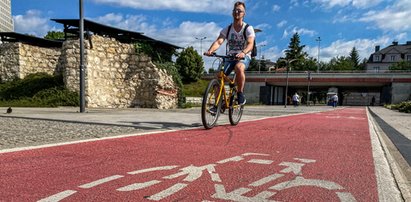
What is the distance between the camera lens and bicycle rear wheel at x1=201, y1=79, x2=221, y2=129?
623cm

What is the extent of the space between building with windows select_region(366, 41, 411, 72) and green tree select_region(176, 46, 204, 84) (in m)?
86.7

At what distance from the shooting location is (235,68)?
661 cm

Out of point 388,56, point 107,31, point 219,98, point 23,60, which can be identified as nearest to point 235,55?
point 219,98

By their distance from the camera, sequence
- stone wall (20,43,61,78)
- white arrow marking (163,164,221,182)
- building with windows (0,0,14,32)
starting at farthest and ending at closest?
building with windows (0,0,14,32) → stone wall (20,43,61,78) → white arrow marking (163,164,221,182)

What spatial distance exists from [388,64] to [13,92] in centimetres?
12602

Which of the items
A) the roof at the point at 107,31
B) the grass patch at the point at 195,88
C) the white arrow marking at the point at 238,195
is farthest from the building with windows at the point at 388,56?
the white arrow marking at the point at 238,195

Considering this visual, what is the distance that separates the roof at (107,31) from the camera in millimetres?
16562

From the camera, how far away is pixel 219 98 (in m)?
6.61

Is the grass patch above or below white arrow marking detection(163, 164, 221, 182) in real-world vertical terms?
above

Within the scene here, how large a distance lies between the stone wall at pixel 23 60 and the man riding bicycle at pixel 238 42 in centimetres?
1319

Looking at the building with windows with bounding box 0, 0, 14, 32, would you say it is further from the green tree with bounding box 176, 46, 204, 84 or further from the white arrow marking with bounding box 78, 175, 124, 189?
the white arrow marking with bounding box 78, 175, 124, 189

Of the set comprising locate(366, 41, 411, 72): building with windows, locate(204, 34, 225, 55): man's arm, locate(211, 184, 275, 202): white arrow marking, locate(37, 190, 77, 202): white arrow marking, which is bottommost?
locate(211, 184, 275, 202): white arrow marking

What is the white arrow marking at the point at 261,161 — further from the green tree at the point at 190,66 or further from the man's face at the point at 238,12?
the green tree at the point at 190,66

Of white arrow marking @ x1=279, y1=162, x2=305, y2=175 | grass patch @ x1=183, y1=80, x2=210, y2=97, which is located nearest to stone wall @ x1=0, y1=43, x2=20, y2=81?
white arrow marking @ x1=279, y1=162, x2=305, y2=175
